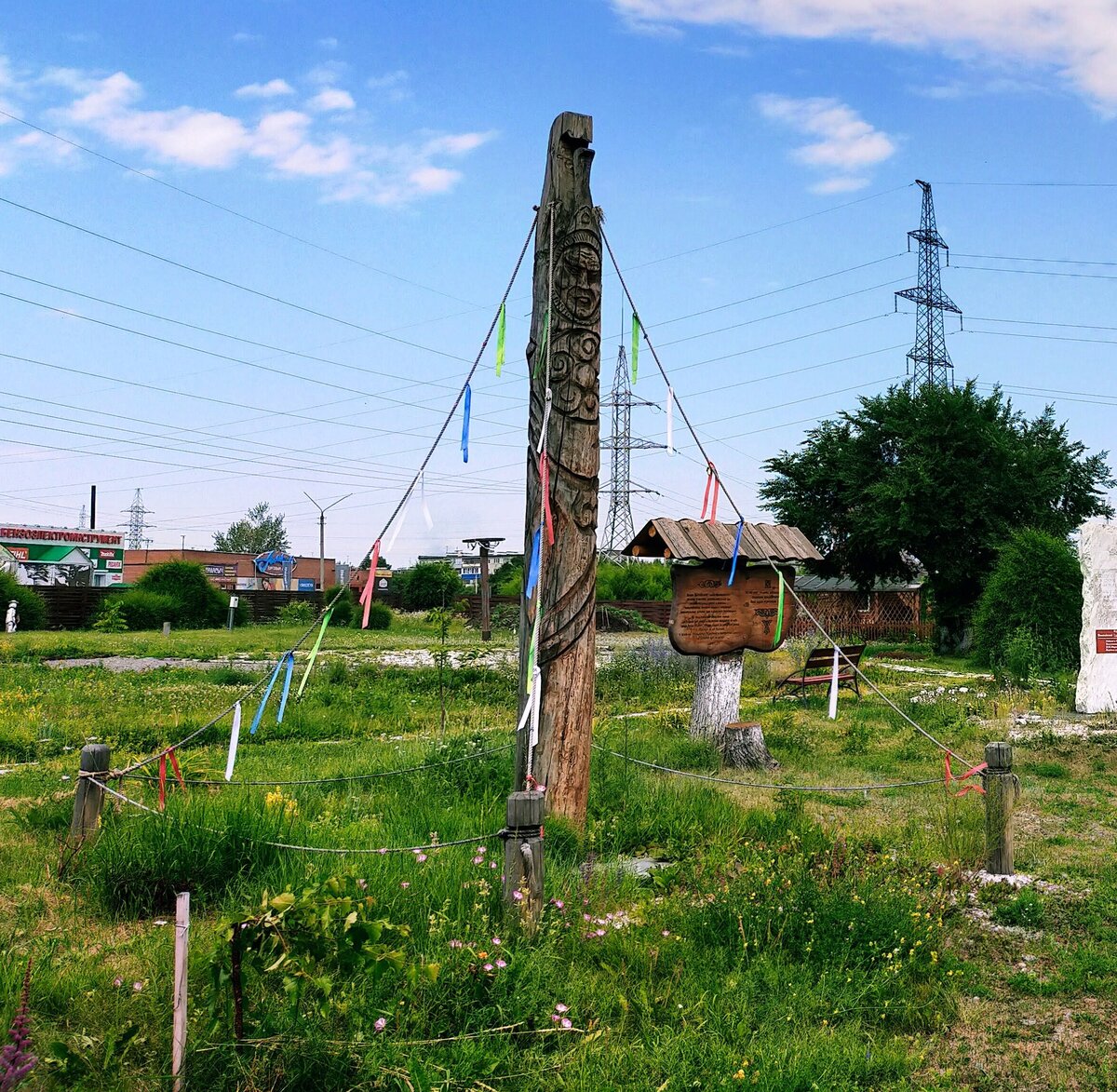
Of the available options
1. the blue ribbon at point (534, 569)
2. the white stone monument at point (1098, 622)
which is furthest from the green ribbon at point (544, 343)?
the white stone monument at point (1098, 622)

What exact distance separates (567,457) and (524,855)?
2.43 metres

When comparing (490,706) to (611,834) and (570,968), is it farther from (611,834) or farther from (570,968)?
(570,968)

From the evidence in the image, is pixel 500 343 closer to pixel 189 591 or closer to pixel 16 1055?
pixel 16 1055

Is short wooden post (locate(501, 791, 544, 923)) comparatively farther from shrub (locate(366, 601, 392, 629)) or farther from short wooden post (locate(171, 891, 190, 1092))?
shrub (locate(366, 601, 392, 629))

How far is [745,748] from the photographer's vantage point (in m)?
9.92

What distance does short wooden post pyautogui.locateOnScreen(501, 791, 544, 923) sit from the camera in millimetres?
4566

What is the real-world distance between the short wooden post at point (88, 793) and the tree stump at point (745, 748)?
5933 mm

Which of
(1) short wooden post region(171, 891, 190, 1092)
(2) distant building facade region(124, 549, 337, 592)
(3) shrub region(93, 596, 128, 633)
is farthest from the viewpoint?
(2) distant building facade region(124, 549, 337, 592)

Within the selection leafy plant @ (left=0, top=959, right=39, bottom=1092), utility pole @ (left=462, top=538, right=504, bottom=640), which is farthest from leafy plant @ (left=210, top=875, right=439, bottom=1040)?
utility pole @ (left=462, top=538, right=504, bottom=640)

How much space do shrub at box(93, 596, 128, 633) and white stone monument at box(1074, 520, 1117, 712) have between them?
25.6 metres

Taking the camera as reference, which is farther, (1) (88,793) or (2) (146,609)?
(2) (146,609)

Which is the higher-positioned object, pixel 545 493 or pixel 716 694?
pixel 545 493

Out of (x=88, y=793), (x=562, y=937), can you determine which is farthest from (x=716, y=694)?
(x=88, y=793)

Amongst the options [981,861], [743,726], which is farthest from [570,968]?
[743,726]
